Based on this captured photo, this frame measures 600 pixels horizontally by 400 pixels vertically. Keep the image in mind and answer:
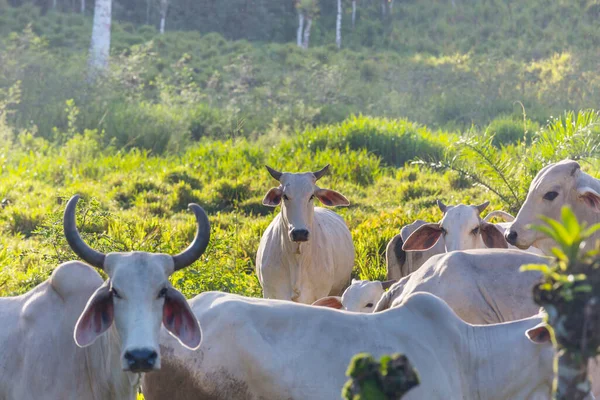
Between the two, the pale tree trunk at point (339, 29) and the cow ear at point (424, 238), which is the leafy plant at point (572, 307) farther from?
the pale tree trunk at point (339, 29)

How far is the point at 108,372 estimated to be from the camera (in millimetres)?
4023

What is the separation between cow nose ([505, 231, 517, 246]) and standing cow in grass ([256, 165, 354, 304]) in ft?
4.44

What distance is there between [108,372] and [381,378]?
6.54 ft

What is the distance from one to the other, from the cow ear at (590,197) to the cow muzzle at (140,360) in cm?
329

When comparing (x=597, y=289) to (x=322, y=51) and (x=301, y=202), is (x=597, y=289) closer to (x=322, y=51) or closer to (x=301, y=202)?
(x=301, y=202)

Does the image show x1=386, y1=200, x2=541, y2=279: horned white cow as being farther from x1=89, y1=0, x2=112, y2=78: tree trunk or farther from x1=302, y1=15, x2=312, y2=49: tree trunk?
x1=302, y1=15, x2=312, y2=49: tree trunk

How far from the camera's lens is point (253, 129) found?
15172 millimetres

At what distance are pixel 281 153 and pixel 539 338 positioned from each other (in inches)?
329

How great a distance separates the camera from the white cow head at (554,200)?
19.6ft

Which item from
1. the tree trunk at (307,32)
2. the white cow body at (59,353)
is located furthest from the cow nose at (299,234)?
the tree trunk at (307,32)

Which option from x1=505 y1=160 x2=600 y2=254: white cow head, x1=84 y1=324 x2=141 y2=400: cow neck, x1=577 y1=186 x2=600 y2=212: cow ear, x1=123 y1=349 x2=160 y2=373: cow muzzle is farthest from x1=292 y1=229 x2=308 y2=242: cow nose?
x1=123 y1=349 x2=160 y2=373: cow muzzle

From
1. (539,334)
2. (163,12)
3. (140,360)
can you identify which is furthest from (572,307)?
(163,12)

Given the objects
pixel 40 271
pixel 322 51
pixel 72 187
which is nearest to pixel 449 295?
pixel 40 271

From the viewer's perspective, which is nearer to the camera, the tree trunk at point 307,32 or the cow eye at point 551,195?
the cow eye at point 551,195
